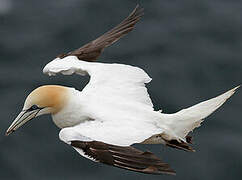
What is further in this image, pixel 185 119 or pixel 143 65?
pixel 143 65

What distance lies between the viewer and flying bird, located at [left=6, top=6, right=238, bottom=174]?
10.1 metres

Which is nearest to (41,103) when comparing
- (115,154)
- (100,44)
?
(115,154)

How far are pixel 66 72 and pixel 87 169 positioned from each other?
2364 millimetres

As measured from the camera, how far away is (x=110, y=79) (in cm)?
1195

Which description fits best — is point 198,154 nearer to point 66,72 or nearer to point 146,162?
point 66,72

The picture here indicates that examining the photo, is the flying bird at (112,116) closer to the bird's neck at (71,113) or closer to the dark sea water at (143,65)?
the bird's neck at (71,113)

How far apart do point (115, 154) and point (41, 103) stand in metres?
1.43

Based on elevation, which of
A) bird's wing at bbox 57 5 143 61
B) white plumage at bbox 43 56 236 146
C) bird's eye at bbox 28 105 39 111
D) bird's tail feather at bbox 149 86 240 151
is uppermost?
bird's wing at bbox 57 5 143 61

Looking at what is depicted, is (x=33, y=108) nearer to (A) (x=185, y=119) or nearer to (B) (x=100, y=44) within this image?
(A) (x=185, y=119)

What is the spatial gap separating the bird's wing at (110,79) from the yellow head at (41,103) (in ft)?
1.26

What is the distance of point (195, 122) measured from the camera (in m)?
11.2

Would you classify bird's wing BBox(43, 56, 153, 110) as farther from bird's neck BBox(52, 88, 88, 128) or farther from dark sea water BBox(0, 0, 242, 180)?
dark sea water BBox(0, 0, 242, 180)

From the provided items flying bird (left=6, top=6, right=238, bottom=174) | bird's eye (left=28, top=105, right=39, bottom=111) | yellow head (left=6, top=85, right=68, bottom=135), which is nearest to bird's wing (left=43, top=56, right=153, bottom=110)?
flying bird (left=6, top=6, right=238, bottom=174)

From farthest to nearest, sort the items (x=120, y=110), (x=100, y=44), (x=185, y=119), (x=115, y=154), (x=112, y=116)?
(x=100, y=44), (x=185, y=119), (x=120, y=110), (x=112, y=116), (x=115, y=154)
